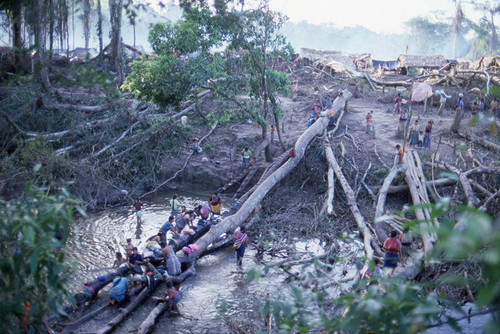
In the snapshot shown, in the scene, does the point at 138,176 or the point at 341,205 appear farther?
the point at 138,176

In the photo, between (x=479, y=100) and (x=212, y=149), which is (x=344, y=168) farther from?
(x=479, y=100)

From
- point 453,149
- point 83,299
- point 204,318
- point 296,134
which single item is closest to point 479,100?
point 453,149

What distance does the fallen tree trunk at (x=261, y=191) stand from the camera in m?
10.1

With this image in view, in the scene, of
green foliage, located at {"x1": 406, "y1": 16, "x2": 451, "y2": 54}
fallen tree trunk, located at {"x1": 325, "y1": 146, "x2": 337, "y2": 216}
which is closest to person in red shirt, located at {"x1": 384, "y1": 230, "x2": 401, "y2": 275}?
fallen tree trunk, located at {"x1": 325, "y1": 146, "x2": 337, "y2": 216}

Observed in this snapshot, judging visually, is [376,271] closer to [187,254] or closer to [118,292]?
[187,254]

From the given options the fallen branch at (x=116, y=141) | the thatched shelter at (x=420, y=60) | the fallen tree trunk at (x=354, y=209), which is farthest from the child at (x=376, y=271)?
the thatched shelter at (x=420, y=60)

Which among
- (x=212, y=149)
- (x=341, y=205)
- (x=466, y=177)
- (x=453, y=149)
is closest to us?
(x=466, y=177)

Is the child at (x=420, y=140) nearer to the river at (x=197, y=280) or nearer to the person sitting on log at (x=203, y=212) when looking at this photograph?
the river at (x=197, y=280)

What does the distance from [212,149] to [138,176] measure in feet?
10.6

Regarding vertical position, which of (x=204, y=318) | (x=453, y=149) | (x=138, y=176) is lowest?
(x=204, y=318)

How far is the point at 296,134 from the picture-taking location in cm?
1716

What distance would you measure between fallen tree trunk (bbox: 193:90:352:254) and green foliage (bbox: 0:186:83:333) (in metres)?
5.78

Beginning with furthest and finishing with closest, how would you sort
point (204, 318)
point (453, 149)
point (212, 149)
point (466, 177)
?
point (212, 149)
point (453, 149)
point (466, 177)
point (204, 318)

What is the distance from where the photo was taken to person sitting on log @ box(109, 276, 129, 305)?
25.5ft
